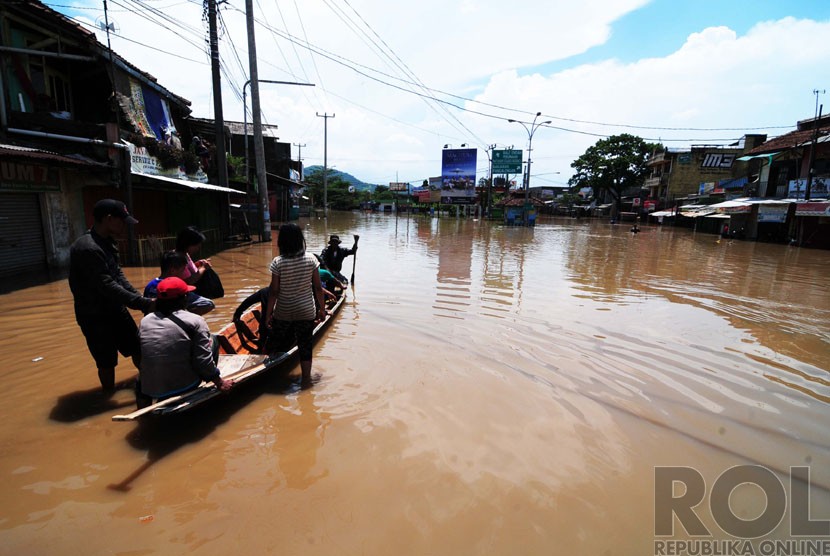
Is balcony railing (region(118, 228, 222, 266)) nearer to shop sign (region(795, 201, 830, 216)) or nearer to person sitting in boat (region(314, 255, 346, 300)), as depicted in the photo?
person sitting in boat (region(314, 255, 346, 300))

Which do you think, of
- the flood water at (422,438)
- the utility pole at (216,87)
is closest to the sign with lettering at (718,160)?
the flood water at (422,438)

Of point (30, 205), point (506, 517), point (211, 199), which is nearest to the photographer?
point (506, 517)

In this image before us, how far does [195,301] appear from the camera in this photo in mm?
4203

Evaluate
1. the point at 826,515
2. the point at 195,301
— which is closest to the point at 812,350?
the point at 826,515

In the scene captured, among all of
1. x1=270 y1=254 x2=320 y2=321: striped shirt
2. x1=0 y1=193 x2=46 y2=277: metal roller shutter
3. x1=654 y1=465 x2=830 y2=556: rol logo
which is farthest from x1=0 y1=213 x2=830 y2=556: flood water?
x1=0 y1=193 x2=46 y2=277: metal roller shutter

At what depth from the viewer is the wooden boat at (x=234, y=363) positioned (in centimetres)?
337

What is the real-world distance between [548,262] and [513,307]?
7.98 m

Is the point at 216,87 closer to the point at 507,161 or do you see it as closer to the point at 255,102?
the point at 255,102

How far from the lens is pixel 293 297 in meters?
4.68

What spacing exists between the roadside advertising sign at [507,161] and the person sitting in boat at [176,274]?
149 feet

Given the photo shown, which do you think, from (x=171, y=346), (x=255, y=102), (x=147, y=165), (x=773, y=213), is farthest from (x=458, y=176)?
(x=171, y=346)

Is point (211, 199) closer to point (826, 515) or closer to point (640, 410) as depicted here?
point (640, 410)

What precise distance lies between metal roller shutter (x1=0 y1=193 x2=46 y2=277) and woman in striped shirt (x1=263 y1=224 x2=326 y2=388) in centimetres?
907

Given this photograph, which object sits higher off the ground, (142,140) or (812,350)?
(142,140)
